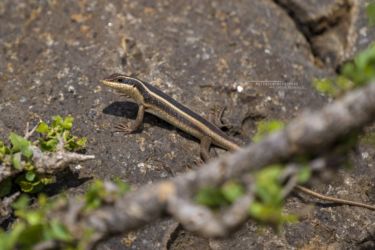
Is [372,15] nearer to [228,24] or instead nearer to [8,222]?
[8,222]

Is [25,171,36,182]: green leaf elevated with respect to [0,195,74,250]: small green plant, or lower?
lower

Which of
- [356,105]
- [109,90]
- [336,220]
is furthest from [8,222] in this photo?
[356,105]

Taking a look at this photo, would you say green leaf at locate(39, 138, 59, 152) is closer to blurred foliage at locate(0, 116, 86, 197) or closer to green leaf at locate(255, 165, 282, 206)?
blurred foliage at locate(0, 116, 86, 197)

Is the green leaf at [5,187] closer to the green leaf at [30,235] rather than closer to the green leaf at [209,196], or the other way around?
the green leaf at [30,235]

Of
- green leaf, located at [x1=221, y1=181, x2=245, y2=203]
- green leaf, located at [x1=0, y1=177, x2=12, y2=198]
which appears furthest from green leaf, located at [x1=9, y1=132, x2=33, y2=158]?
green leaf, located at [x1=221, y1=181, x2=245, y2=203]

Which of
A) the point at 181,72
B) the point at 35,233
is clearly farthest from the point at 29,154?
the point at 181,72

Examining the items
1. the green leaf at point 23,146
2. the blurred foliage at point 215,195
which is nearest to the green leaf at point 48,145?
the green leaf at point 23,146
